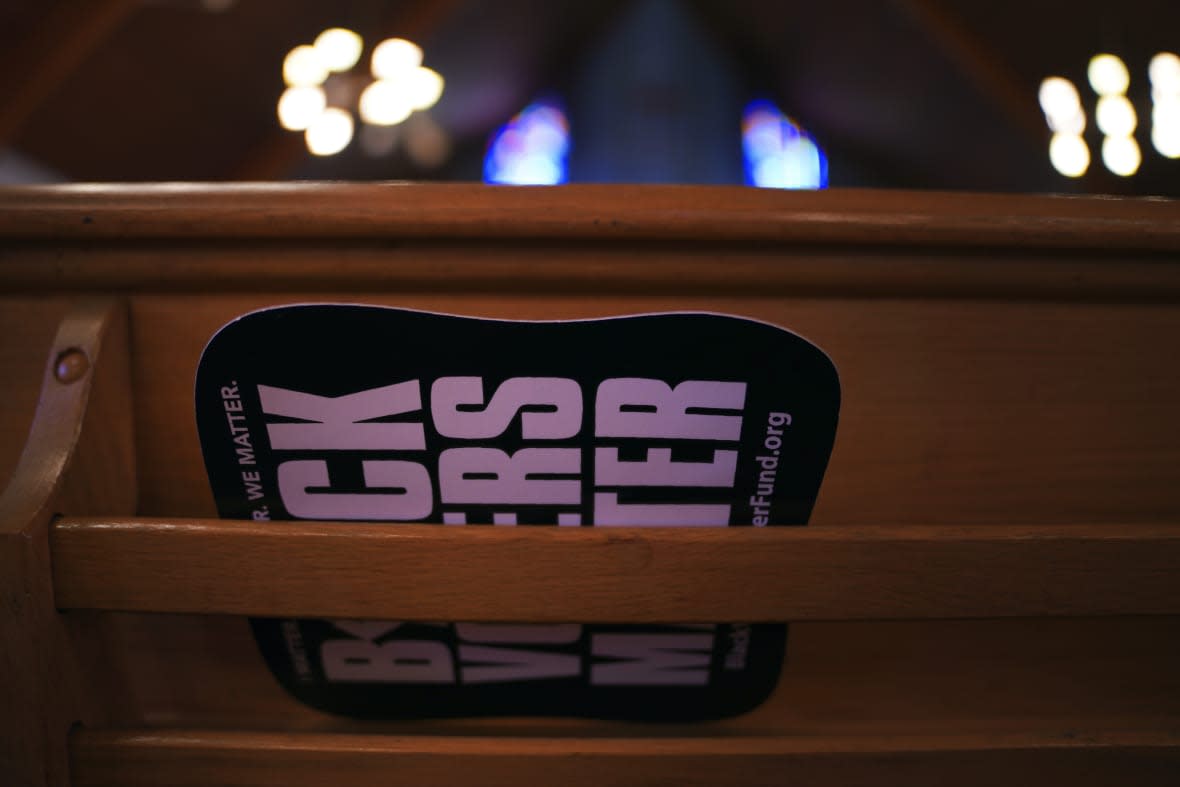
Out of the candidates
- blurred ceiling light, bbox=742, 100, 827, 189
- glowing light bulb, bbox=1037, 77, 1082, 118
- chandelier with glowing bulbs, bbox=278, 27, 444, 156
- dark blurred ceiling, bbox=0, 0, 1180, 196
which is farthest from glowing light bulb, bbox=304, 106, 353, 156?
glowing light bulb, bbox=1037, 77, 1082, 118

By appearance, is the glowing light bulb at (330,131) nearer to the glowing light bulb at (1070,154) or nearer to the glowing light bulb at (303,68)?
the glowing light bulb at (303,68)

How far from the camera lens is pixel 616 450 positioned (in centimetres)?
60

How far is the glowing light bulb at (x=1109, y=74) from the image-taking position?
3.40 meters

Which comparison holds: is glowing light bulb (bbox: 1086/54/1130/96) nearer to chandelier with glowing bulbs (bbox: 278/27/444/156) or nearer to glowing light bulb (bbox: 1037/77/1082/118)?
glowing light bulb (bbox: 1037/77/1082/118)

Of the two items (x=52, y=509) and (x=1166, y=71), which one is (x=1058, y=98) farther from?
(x=52, y=509)

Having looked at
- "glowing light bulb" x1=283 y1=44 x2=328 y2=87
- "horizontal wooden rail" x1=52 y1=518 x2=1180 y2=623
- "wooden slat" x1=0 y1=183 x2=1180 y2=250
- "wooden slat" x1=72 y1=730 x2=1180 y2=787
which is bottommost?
"wooden slat" x1=72 y1=730 x2=1180 y2=787

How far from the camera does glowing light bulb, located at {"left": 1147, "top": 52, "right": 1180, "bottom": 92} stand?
3.21m

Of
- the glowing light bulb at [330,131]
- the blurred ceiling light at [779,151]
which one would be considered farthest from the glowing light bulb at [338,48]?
the blurred ceiling light at [779,151]

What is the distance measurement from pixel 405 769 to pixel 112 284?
18.0 inches

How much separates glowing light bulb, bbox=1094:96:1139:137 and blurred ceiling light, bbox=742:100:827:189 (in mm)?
2788

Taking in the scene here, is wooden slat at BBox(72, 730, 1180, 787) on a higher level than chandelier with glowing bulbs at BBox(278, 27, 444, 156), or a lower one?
lower

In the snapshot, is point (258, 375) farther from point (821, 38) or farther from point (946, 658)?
point (821, 38)

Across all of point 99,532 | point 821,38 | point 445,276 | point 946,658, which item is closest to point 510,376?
point 445,276

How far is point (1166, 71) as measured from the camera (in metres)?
3.23
